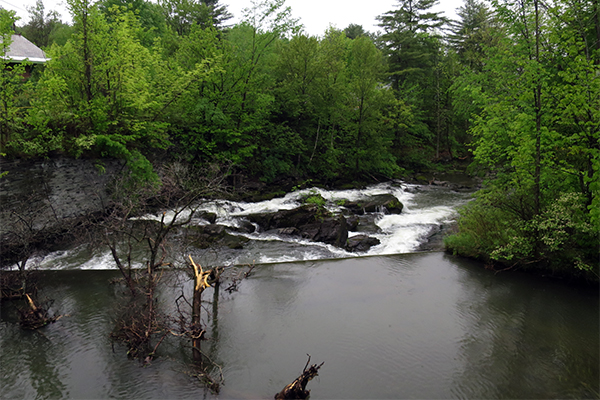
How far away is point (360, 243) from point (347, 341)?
691 cm

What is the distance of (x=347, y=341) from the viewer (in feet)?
29.2

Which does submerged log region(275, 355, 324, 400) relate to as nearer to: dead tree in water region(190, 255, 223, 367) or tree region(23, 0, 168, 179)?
dead tree in water region(190, 255, 223, 367)

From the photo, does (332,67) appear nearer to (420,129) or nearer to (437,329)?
(420,129)

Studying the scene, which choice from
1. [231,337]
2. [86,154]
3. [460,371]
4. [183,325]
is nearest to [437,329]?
[460,371]

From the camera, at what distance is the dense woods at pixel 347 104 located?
1086 cm

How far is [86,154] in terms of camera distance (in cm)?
1755

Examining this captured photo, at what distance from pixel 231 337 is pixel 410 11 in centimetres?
3816

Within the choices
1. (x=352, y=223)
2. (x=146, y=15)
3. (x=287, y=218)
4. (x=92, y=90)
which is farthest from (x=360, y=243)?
(x=146, y=15)

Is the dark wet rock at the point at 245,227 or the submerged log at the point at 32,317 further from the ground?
the dark wet rock at the point at 245,227

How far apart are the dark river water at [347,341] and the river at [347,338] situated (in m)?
0.03

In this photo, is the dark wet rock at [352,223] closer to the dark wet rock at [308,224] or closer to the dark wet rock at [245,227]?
the dark wet rock at [308,224]

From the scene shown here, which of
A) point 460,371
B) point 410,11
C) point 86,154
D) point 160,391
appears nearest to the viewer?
point 160,391

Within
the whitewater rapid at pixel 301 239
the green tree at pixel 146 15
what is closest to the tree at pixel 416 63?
the whitewater rapid at pixel 301 239

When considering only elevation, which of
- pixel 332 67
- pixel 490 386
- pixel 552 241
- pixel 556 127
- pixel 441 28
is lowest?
pixel 490 386
